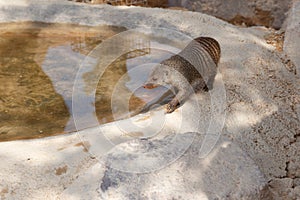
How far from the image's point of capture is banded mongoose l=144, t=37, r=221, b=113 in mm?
3387

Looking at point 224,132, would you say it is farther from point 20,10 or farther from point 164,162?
point 20,10

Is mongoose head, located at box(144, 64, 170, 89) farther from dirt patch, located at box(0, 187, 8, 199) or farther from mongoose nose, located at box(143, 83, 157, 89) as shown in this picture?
dirt patch, located at box(0, 187, 8, 199)

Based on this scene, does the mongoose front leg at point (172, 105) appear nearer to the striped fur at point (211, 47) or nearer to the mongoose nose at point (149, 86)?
the mongoose nose at point (149, 86)

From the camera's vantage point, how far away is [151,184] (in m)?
2.33

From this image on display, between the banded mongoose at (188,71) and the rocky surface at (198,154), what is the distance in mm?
90

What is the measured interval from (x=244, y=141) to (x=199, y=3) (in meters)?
3.55

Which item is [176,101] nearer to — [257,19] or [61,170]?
[61,170]

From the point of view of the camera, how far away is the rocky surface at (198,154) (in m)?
2.37

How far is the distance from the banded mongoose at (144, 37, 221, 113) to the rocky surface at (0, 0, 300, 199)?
9 centimetres

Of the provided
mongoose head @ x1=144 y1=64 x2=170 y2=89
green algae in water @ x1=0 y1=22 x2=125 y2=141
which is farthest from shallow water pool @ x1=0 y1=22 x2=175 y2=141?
mongoose head @ x1=144 y1=64 x2=170 y2=89

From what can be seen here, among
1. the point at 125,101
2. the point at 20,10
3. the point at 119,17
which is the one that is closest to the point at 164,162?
the point at 125,101

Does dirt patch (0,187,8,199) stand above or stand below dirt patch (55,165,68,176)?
below

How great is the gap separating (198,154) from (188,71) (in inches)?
41.9

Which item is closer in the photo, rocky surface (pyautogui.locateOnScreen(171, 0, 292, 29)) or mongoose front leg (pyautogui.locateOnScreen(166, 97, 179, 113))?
mongoose front leg (pyautogui.locateOnScreen(166, 97, 179, 113))
